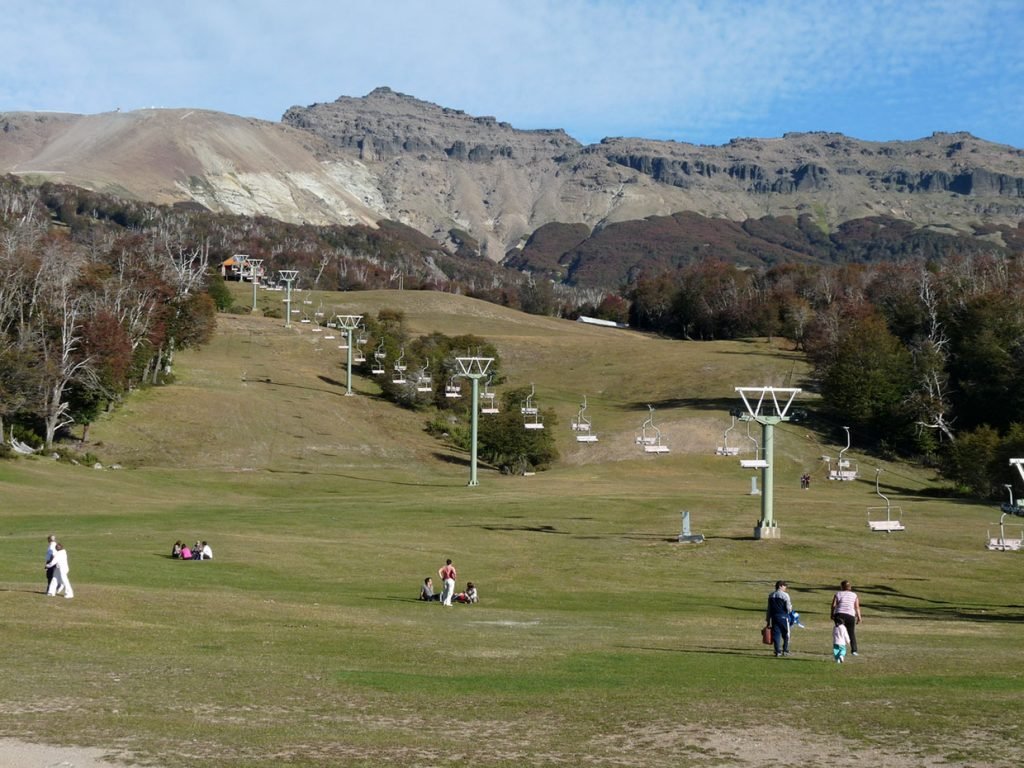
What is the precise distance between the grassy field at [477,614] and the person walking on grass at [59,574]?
0.70m

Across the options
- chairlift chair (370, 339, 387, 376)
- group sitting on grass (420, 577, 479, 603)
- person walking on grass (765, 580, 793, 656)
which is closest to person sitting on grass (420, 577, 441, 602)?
group sitting on grass (420, 577, 479, 603)

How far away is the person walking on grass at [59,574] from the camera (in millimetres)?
34250

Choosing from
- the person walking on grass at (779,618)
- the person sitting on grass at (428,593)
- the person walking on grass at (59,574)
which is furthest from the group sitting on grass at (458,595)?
the person walking on grass at (779,618)

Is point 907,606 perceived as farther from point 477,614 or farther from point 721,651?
point 721,651

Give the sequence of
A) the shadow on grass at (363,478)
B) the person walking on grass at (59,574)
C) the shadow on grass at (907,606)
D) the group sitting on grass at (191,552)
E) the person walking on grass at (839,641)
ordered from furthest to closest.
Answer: the shadow on grass at (363,478) < the group sitting on grass at (191,552) < the shadow on grass at (907,606) < the person walking on grass at (59,574) < the person walking on grass at (839,641)

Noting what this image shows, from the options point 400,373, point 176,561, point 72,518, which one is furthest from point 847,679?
point 400,373

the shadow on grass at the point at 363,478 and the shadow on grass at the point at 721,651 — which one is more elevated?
the shadow on grass at the point at 721,651

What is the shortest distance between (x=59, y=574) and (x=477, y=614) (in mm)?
12425

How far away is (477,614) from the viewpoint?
40094 millimetres

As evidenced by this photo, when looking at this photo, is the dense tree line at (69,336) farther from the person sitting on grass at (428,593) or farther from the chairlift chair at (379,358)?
the person sitting on grass at (428,593)

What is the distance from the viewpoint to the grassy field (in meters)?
19.2

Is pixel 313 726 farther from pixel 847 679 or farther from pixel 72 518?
pixel 72 518

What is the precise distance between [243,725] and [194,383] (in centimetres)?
12085

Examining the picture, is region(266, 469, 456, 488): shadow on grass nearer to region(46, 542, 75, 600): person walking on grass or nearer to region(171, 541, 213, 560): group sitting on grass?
region(171, 541, 213, 560): group sitting on grass
